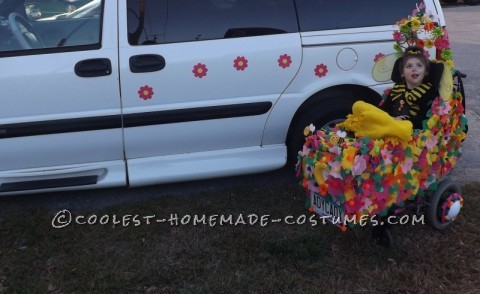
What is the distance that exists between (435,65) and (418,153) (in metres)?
0.55

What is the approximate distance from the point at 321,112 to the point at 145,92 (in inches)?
47.7

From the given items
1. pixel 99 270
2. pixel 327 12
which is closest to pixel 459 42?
pixel 327 12

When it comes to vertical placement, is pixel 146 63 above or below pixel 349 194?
above

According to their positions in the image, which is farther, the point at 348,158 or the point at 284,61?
the point at 284,61

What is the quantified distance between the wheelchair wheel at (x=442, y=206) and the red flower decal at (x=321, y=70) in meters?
1.05

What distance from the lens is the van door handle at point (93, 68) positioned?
11.1 ft

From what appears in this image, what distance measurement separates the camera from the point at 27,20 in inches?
139

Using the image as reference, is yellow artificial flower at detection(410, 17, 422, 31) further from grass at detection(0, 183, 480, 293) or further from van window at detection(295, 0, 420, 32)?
grass at detection(0, 183, 480, 293)

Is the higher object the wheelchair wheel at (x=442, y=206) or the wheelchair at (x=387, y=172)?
the wheelchair at (x=387, y=172)

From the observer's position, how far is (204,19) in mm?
3555

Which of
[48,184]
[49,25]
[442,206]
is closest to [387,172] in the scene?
[442,206]

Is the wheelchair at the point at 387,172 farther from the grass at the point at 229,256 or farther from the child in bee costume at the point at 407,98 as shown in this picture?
the grass at the point at 229,256

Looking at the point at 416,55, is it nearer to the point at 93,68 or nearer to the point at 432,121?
the point at 432,121

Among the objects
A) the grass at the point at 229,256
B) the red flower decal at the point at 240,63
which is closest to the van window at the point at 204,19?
the red flower decal at the point at 240,63
